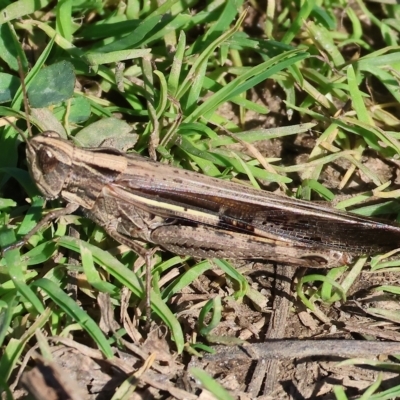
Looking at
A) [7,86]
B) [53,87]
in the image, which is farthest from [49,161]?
[7,86]

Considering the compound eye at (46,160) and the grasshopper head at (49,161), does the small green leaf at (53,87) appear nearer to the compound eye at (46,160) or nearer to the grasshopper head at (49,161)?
the grasshopper head at (49,161)

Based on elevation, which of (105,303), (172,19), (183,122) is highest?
(172,19)

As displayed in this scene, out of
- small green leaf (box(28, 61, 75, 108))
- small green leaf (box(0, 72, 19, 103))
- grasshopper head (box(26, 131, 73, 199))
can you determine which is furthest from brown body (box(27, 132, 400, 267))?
small green leaf (box(0, 72, 19, 103))

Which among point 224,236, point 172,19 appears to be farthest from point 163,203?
point 172,19

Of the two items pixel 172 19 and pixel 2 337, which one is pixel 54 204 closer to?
pixel 2 337

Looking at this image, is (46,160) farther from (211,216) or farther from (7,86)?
(211,216)

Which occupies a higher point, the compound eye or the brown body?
→ the compound eye

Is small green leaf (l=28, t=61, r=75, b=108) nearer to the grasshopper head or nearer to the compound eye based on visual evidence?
the grasshopper head
